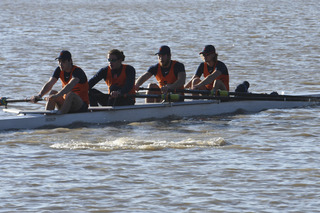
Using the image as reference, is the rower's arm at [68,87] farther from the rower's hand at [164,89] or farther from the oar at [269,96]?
the oar at [269,96]

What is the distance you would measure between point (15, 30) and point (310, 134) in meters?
27.7

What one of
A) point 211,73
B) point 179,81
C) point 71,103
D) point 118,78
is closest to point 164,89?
point 179,81

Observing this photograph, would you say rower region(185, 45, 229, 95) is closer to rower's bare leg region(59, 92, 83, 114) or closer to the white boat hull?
the white boat hull

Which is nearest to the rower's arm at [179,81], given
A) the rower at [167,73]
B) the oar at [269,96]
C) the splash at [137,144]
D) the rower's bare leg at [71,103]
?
the rower at [167,73]

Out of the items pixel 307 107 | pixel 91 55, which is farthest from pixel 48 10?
pixel 307 107

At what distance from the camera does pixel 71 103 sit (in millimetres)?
14039

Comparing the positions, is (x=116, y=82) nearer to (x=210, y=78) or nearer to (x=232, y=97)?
(x=210, y=78)

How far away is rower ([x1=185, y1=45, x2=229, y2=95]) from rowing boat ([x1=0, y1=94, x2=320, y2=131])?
1.14 feet

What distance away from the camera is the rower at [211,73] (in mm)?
15633

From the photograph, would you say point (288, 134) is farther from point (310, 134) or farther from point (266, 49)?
point (266, 49)

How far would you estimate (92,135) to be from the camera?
1345 centimetres

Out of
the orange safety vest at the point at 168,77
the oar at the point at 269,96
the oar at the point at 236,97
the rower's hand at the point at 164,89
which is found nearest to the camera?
the oar at the point at 236,97

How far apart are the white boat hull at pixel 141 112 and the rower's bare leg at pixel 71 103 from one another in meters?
0.12

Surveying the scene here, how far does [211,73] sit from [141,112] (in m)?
1.98
